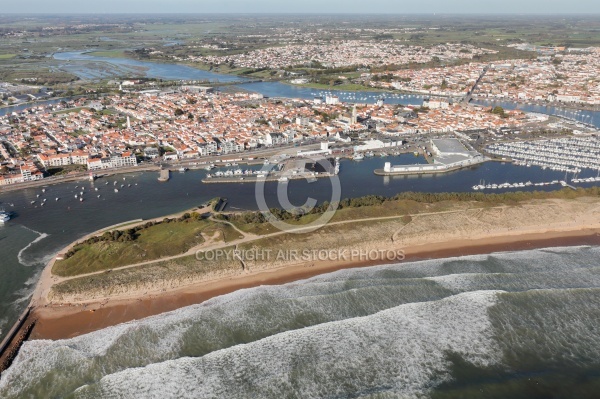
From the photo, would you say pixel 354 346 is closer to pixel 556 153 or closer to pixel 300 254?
pixel 300 254

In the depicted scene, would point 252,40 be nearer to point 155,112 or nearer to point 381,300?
point 155,112

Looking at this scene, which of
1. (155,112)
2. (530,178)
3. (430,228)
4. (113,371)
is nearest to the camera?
(113,371)

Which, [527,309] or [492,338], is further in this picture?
[527,309]

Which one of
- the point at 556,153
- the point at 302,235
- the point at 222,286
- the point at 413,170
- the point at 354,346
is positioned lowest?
the point at 413,170

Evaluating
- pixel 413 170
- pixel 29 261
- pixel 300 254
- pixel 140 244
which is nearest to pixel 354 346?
pixel 300 254

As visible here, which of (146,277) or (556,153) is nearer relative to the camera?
(146,277)

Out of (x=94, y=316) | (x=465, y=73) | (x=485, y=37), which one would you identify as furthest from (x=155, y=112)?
(x=485, y=37)
